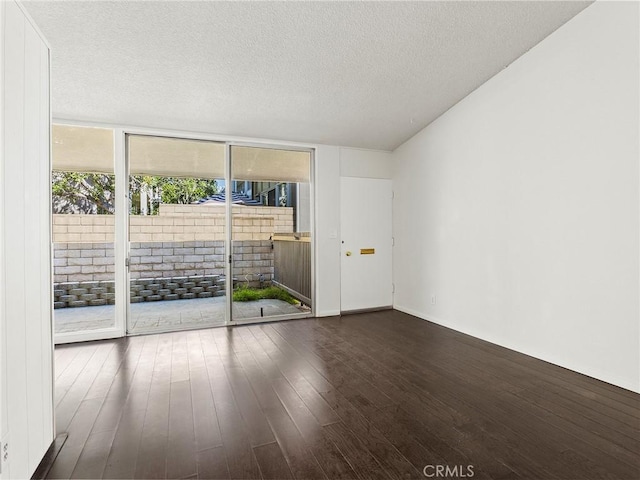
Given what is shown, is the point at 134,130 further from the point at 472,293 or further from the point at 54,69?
the point at 472,293

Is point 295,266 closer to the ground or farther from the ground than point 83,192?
closer to the ground

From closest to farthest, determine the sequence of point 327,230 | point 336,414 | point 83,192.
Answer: point 336,414, point 83,192, point 327,230

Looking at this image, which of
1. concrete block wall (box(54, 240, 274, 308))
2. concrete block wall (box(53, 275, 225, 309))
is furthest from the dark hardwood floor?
concrete block wall (box(54, 240, 274, 308))

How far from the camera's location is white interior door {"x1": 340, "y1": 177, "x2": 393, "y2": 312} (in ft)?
16.7

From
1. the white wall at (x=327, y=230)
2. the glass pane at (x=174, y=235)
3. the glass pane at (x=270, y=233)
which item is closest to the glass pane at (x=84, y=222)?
the glass pane at (x=174, y=235)

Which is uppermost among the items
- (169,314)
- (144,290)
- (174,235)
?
(174,235)

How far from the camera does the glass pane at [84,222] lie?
3.87 metres

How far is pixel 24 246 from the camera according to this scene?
1580 mm

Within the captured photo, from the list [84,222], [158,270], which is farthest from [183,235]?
[84,222]

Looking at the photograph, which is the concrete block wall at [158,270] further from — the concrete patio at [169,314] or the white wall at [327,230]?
the white wall at [327,230]

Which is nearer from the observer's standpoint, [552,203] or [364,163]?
[552,203]

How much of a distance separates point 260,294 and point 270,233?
2.88 ft

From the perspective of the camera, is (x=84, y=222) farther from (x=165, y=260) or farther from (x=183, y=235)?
(x=183, y=235)

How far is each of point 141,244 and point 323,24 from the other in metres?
3.23
